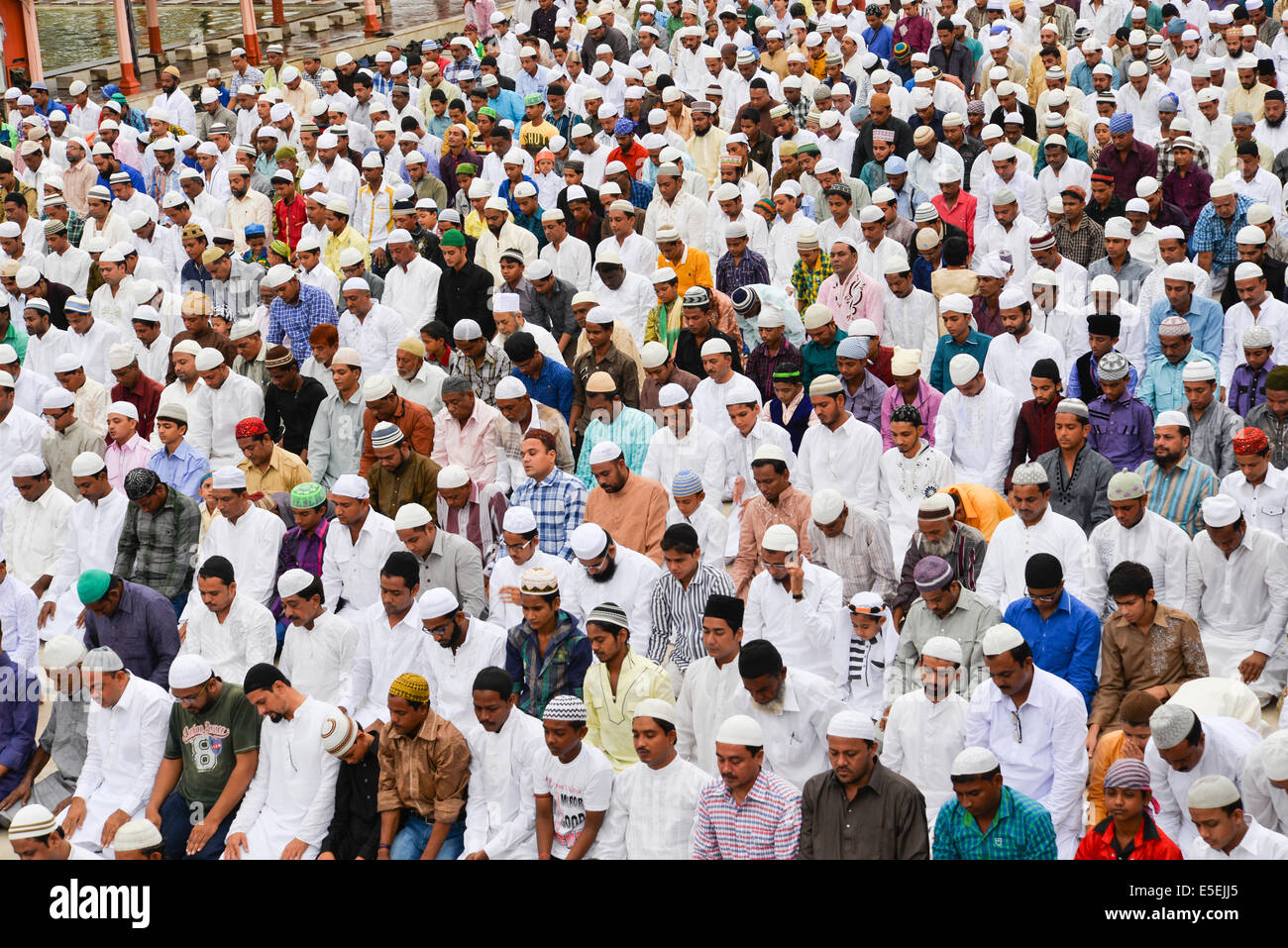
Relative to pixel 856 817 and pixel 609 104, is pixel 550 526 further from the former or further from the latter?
pixel 609 104

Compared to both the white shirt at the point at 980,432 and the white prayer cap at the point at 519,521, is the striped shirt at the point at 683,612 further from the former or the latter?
the white shirt at the point at 980,432

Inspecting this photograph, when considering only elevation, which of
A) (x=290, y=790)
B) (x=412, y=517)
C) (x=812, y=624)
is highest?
(x=412, y=517)

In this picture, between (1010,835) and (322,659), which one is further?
(322,659)

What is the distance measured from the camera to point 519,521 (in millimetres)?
6953

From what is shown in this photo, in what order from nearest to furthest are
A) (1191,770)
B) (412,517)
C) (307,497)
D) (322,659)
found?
(1191,770)
(322,659)
(412,517)
(307,497)

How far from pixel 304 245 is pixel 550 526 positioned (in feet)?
12.9

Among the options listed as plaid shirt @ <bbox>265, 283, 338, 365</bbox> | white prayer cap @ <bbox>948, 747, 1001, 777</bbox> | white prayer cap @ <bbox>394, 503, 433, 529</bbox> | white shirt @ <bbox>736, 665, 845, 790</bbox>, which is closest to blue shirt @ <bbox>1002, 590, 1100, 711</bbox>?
white shirt @ <bbox>736, 665, 845, 790</bbox>

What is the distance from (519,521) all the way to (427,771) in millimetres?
1411

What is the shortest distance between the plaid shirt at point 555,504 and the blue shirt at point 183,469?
185 cm

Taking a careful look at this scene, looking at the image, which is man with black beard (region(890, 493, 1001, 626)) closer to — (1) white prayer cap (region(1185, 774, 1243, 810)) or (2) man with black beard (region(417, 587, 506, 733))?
(2) man with black beard (region(417, 587, 506, 733))

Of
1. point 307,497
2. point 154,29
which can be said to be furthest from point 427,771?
point 154,29

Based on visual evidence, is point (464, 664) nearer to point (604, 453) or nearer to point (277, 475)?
point (604, 453)

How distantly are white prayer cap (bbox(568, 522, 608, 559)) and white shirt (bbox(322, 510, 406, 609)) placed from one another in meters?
1.09

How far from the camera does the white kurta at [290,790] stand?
602 centimetres
